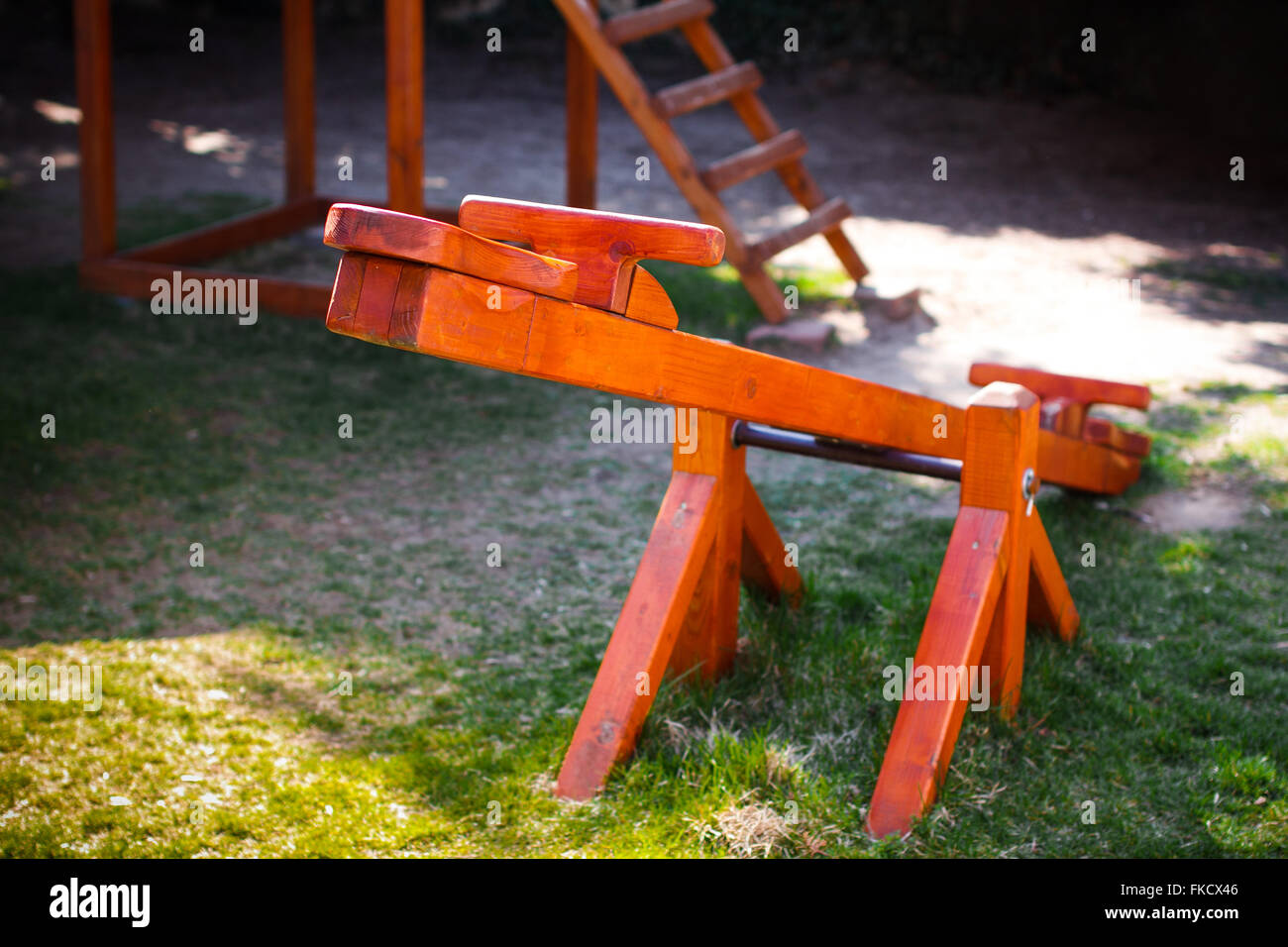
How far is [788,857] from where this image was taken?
266 cm

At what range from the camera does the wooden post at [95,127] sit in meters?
7.07

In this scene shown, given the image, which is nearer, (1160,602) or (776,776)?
(776,776)

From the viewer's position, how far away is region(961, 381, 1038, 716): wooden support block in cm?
299

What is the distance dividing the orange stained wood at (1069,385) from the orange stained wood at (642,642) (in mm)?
1431

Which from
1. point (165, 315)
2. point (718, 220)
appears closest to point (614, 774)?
point (718, 220)

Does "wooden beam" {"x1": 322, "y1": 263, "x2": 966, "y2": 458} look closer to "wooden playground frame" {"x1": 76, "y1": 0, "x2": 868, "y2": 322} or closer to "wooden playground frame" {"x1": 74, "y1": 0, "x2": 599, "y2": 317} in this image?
"wooden playground frame" {"x1": 76, "y1": 0, "x2": 868, "y2": 322}

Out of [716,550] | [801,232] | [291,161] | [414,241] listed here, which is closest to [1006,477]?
[716,550]

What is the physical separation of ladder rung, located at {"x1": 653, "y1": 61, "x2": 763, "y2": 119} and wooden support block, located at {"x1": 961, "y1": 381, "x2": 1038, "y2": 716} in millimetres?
4197

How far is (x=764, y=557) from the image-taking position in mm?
3605

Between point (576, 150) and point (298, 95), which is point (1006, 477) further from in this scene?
point (298, 95)

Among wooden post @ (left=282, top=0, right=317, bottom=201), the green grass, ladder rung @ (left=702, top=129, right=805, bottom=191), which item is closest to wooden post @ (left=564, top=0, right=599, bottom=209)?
ladder rung @ (left=702, top=129, right=805, bottom=191)

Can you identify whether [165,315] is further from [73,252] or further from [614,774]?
[614,774]

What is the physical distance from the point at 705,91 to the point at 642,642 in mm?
4977

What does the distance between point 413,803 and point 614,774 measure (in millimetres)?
521
